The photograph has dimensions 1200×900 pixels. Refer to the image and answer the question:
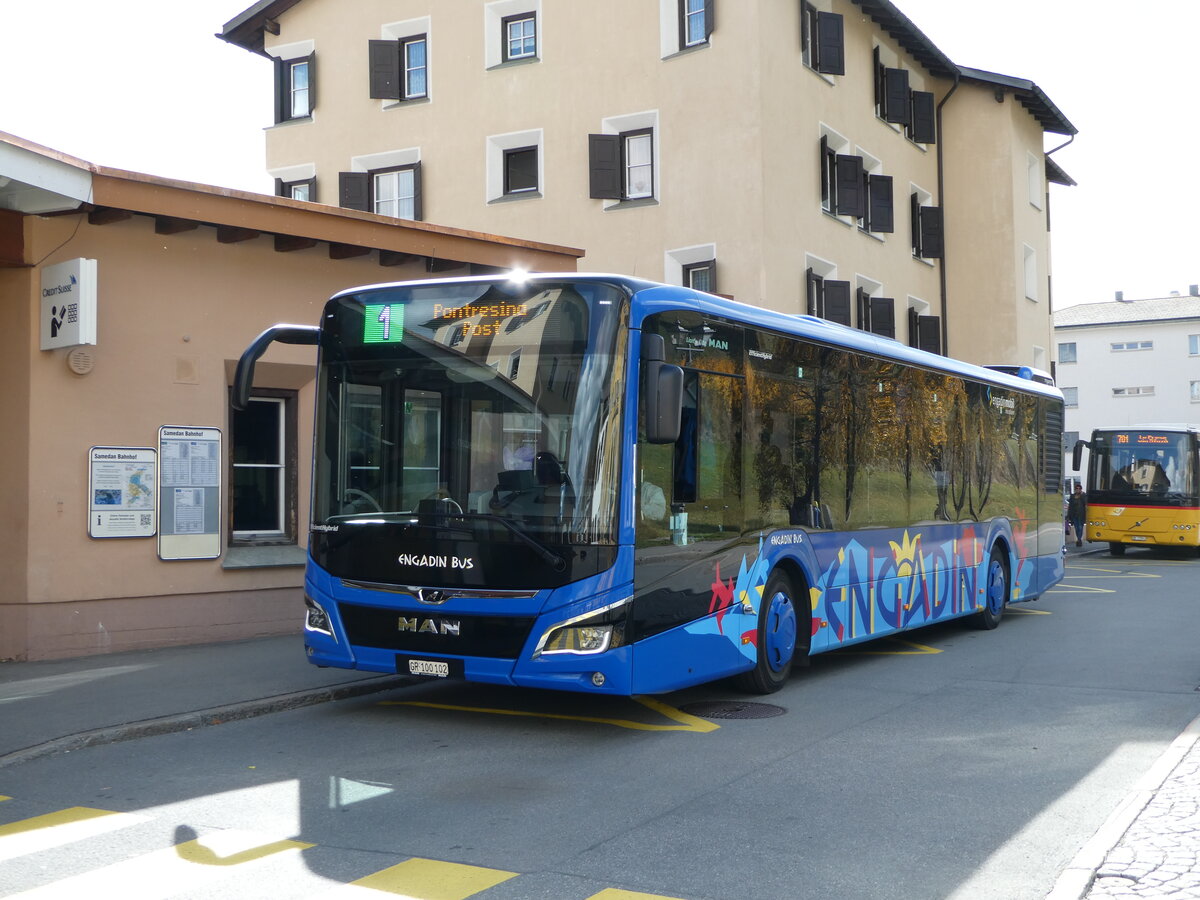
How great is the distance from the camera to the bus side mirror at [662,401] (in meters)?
7.85

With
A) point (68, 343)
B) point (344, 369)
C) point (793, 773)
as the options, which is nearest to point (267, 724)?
point (344, 369)

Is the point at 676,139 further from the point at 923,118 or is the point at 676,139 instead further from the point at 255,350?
the point at 255,350

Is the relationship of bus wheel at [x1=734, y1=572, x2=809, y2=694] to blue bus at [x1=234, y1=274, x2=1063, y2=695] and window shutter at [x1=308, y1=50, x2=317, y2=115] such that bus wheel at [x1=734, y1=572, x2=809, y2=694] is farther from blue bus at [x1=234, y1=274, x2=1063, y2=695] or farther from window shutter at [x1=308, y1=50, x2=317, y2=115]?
window shutter at [x1=308, y1=50, x2=317, y2=115]

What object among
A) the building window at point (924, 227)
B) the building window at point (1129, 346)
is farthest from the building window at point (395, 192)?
the building window at point (1129, 346)

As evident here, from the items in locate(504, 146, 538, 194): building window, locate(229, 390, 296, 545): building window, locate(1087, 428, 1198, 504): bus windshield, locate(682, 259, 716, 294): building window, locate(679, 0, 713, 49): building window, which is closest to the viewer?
locate(229, 390, 296, 545): building window

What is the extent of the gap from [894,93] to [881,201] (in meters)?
2.63

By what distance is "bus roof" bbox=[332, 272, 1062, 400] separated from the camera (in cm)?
821

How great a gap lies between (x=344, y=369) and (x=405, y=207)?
18.8 metres

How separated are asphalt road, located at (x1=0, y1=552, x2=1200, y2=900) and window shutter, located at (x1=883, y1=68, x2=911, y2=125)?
66.0ft

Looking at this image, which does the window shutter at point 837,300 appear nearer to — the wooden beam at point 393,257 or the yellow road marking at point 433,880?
the wooden beam at point 393,257

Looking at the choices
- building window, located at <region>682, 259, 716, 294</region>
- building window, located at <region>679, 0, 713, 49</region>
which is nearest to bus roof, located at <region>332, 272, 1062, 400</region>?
building window, located at <region>682, 259, 716, 294</region>

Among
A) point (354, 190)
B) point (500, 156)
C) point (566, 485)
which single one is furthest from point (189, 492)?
point (354, 190)

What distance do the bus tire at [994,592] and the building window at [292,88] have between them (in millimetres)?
19221

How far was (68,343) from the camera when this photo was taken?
1134 cm
